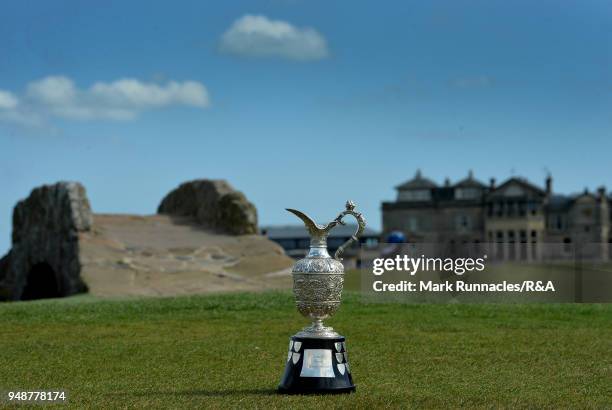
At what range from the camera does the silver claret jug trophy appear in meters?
9.43

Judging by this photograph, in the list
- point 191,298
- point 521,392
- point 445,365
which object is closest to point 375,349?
point 445,365

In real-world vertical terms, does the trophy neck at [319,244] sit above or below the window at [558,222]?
below

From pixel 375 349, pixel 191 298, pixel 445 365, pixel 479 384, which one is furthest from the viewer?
pixel 191 298

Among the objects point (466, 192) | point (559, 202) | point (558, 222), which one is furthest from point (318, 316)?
point (466, 192)

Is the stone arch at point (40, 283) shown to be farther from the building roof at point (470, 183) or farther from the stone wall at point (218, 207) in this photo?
the building roof at point (470, 183)

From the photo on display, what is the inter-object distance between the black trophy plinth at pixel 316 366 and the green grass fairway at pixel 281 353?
171 millimetres

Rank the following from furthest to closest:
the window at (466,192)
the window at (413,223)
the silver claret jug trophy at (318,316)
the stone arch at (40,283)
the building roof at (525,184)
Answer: the window at (466,192), the window at (413,223), the building roof at (525,184), the stone arch at (40,283), the silver claret jug trophy at (318,316)

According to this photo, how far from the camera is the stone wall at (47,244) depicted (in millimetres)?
29500

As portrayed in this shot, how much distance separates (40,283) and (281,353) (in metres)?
21.1

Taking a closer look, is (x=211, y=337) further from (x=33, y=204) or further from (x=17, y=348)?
(x=33, y=204)

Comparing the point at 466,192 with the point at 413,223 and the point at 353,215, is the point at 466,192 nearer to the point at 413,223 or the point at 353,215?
the point at 413,223

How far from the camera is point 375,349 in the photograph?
14.1 meters

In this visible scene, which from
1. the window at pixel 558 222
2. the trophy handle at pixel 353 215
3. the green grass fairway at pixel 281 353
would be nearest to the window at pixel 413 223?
the window at pixel 558 222

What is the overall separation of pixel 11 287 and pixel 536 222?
98.3 metres
